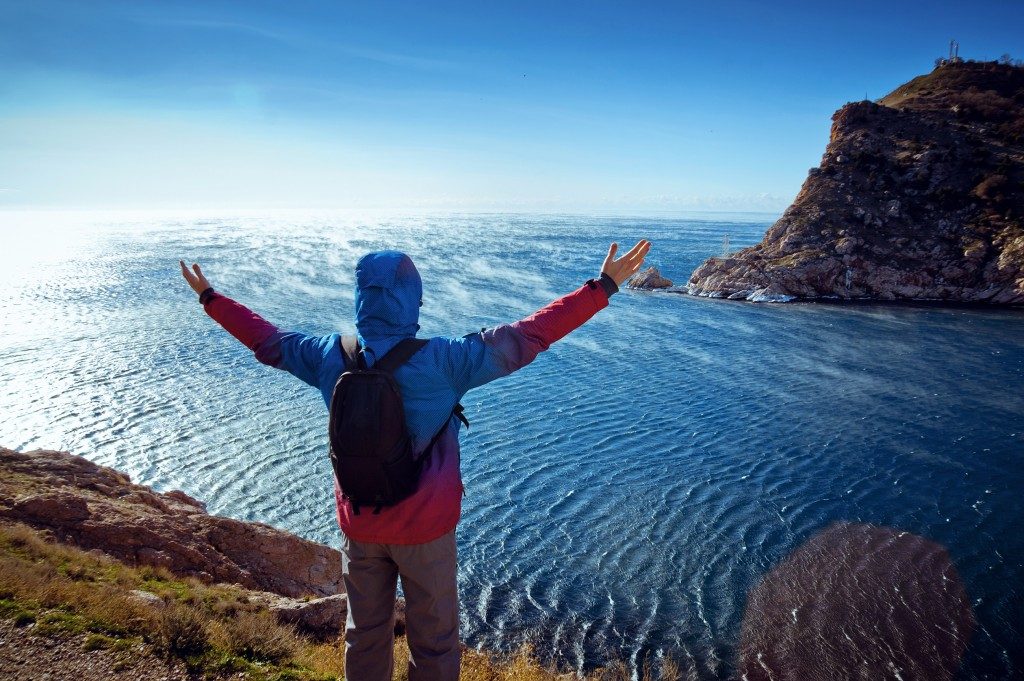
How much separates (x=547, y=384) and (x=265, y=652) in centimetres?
1762

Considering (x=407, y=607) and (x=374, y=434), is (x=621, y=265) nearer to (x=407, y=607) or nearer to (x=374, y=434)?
(x=374, y=434)

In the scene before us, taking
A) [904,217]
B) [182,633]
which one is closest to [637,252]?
[182,633]

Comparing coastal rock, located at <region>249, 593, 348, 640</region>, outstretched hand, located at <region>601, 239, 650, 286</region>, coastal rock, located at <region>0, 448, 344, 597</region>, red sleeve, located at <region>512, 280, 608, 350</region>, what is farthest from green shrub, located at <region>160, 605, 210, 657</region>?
outstretched hand, located at <region>601, 239, 650, 286</region>

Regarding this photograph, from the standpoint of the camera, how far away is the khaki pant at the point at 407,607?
130 inches

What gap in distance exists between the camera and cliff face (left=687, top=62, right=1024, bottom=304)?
44.6m

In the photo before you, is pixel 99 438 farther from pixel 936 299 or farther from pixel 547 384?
pixel 936 299

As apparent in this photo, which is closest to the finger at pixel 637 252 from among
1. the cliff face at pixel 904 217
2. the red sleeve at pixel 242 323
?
the red sleeve at pixel 242 323

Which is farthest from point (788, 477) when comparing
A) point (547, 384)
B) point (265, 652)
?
point (265, 652)

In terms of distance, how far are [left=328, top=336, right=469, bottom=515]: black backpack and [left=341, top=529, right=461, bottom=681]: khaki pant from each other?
0.39 metres

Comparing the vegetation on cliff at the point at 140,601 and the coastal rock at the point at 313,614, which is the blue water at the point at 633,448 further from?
the coastal rock at the point at 313,614

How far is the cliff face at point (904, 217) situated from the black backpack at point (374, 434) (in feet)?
155

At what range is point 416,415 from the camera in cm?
314

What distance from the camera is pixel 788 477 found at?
14992 millimetres

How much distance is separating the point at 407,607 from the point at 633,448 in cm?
1392
